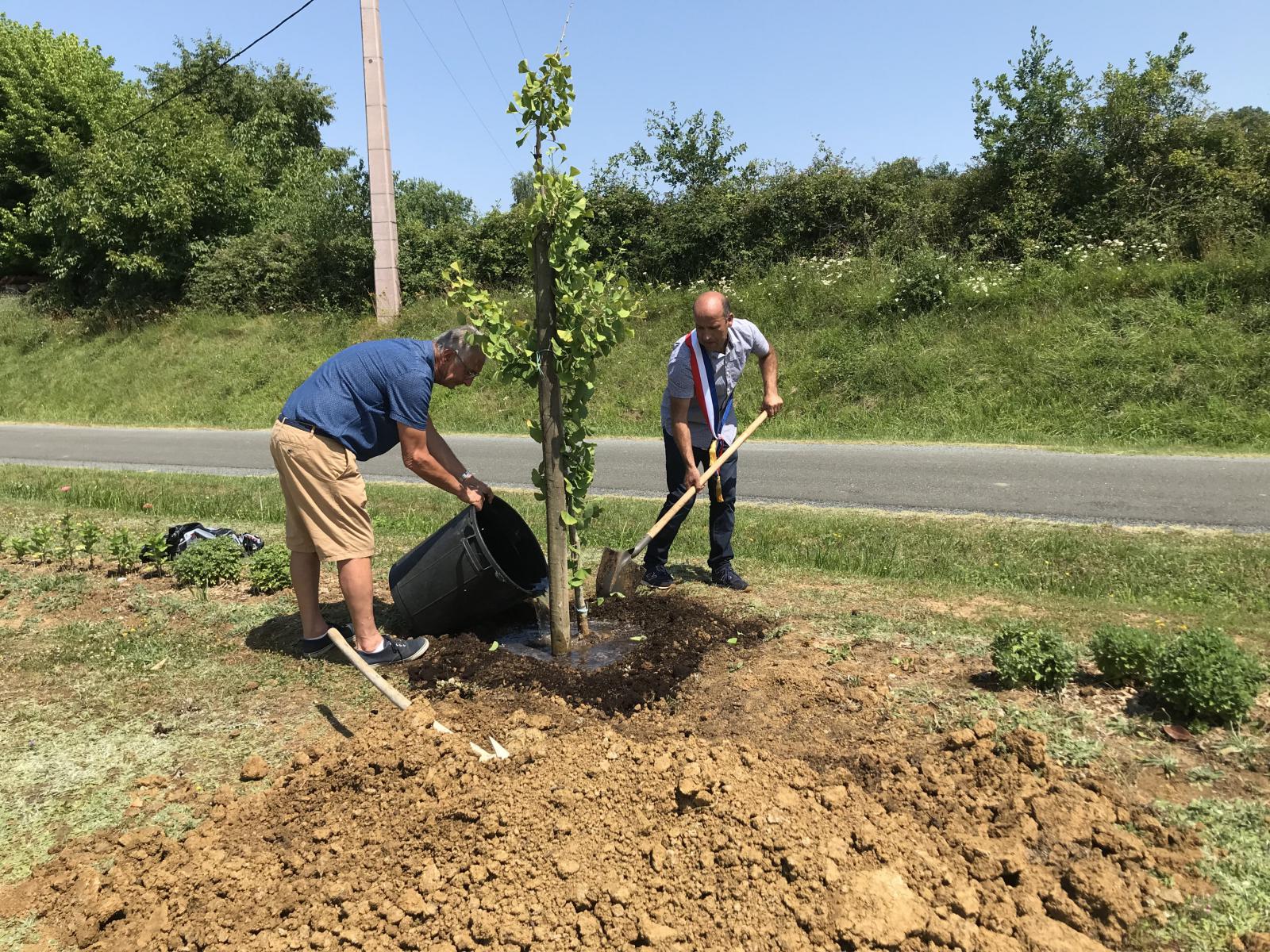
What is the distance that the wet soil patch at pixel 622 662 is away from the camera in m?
3.75

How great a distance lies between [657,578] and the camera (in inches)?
211

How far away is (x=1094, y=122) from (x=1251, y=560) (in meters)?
13.0

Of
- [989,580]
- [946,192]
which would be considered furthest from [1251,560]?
[946,192]

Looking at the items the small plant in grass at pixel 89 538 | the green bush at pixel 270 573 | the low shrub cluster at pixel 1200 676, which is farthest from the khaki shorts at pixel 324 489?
the low shrub cluster at pixel 1200 676

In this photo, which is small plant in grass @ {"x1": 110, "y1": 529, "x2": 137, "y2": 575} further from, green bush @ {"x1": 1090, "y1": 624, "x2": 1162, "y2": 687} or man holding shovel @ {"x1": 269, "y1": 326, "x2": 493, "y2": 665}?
green bush @ {"x1": 1090, "y1": 624, "x2": 1162, "y2": 687}

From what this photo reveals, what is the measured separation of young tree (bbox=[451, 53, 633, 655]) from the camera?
11.7 feet

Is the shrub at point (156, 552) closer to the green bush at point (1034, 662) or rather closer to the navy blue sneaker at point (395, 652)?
the navy blue sneaker at point (395, 652)

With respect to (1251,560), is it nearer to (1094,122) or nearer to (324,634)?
(324,634)

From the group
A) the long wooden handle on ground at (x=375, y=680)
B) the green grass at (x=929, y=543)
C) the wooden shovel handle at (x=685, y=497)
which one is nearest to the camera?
the long wooden handle on ground at (x=375, y=680)

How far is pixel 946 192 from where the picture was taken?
1644 cm

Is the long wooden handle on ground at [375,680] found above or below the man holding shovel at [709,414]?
below

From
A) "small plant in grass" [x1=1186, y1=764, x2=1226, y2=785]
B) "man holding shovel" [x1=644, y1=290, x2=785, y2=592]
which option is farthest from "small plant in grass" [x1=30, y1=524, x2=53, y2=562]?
"small plant in grass" [x1=1186, y1=764, x2=1226, y2=785]

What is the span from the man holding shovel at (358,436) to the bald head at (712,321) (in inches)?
58.0

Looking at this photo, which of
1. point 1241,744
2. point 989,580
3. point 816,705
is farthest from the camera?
point 989,580
